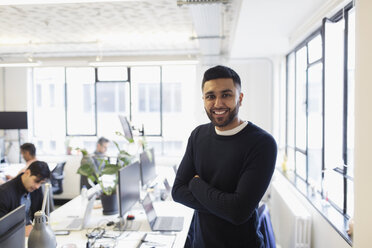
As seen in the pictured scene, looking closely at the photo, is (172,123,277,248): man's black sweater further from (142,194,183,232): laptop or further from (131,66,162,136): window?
(131,66,162,136): window

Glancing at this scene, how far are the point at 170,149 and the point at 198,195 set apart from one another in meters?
5.27

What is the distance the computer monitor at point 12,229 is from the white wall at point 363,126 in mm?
1595

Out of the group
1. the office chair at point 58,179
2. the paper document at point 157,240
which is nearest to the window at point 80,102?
the office chair at point 58,179

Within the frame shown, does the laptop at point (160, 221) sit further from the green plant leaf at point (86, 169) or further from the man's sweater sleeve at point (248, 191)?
the man's sweater sleeve at point (248, 191)

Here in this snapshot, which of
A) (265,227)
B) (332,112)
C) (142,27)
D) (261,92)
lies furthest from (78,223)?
(261,92)

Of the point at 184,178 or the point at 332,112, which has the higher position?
the point at 332,112

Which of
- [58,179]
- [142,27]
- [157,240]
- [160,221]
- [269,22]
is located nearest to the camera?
[157,240]

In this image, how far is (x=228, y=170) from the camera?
1.56 meters

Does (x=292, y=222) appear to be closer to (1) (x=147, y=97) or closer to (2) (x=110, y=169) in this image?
(2) (x=110, y=169)

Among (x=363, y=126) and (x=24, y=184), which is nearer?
(x=363, y=126)

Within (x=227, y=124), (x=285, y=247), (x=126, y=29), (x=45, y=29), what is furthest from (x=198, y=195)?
(x=45, y=29)

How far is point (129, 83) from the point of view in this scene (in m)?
6.43

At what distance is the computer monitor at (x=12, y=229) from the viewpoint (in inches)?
53.3

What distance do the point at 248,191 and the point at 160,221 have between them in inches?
53.5
